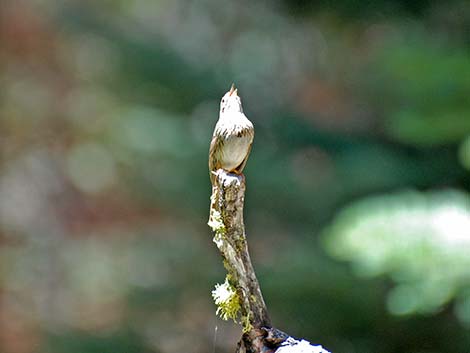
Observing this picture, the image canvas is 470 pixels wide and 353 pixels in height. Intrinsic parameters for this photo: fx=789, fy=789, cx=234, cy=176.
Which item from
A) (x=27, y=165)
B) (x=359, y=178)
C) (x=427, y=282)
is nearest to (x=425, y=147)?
(x=359, y=178)

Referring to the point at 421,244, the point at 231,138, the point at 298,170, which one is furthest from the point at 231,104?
the point at 298,170

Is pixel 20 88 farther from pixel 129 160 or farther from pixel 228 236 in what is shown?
pixel 228 236

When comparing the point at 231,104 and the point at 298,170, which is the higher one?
the point at 298,170

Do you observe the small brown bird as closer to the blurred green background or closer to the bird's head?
the bird's head

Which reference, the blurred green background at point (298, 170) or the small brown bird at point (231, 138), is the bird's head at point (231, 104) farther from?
the blurred green background at point (298, 170)

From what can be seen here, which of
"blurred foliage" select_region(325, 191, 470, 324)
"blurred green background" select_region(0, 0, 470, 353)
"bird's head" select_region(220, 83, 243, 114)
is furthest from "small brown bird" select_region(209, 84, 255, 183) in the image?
"blurred foliage" select_region(325, 191, 470, 324)

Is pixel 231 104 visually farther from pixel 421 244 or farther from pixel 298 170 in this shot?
pixel 298 170
